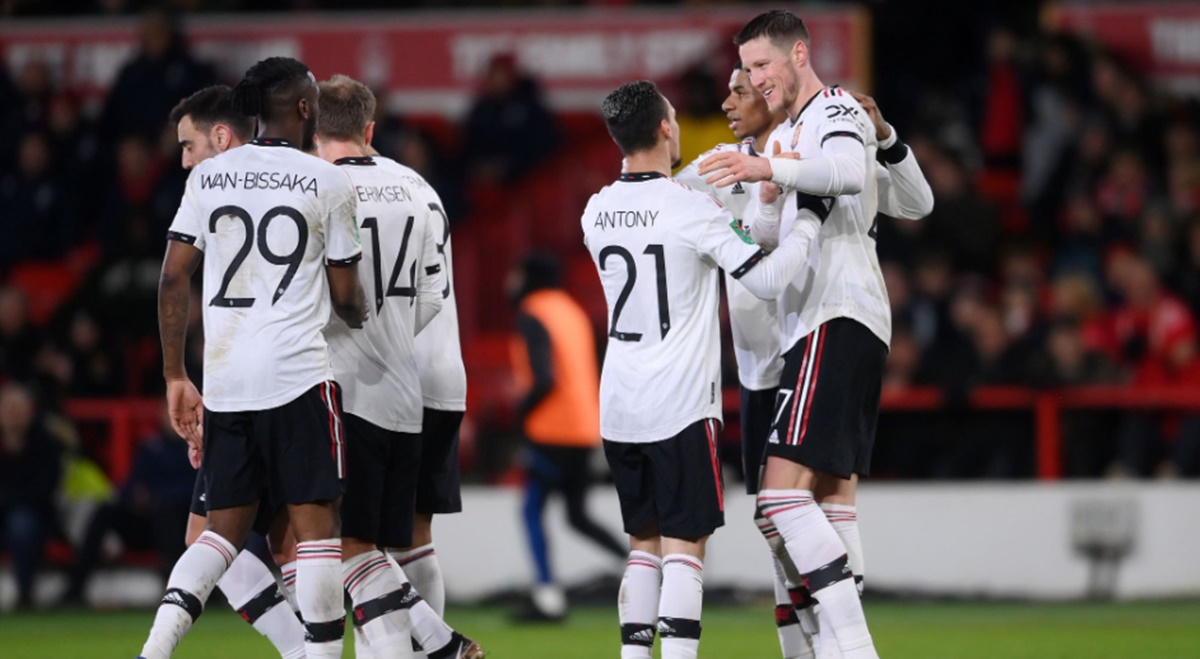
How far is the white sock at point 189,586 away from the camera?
6258mm

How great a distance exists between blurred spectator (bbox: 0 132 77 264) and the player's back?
1023 centimetres

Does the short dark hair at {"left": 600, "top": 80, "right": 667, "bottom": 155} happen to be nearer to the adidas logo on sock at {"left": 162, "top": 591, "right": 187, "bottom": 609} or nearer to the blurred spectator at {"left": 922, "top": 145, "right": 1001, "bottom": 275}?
the adidas logo on sock at {"left": 162, "top": 591, "right": 187, "bottom": 609}

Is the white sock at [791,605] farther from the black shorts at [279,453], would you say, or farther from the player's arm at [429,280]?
the black shorts at [279,453]

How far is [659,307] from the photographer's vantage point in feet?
21.0

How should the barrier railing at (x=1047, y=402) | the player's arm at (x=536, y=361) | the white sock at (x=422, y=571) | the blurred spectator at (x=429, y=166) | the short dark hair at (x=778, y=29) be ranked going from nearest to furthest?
the short dark hair at (x=778, y=29) < the white sock at (x=422, y=571) < the player's arm at (x=536, y=361) < the barrier railing at (x=1047, y=402) < the blurred spectator at (x=429, y=166)

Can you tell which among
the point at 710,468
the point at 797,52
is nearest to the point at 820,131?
the point at 797,52

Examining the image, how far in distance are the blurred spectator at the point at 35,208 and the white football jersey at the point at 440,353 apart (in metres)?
9.24

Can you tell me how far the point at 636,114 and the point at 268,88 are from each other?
54.3 inches

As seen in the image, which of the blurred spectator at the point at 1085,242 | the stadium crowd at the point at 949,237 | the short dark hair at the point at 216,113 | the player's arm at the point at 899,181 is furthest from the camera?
the blurred spectator at the point at 1085,242

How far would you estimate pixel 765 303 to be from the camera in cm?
693

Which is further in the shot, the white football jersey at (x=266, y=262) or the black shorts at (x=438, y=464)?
the black shorts at (x=438, y=464)

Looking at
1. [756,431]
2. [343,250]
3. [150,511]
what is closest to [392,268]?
[343,250]

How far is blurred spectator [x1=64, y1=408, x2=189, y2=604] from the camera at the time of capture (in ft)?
41.5

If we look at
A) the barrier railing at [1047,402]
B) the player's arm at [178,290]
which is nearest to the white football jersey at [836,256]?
the player's arm at [178,290]
